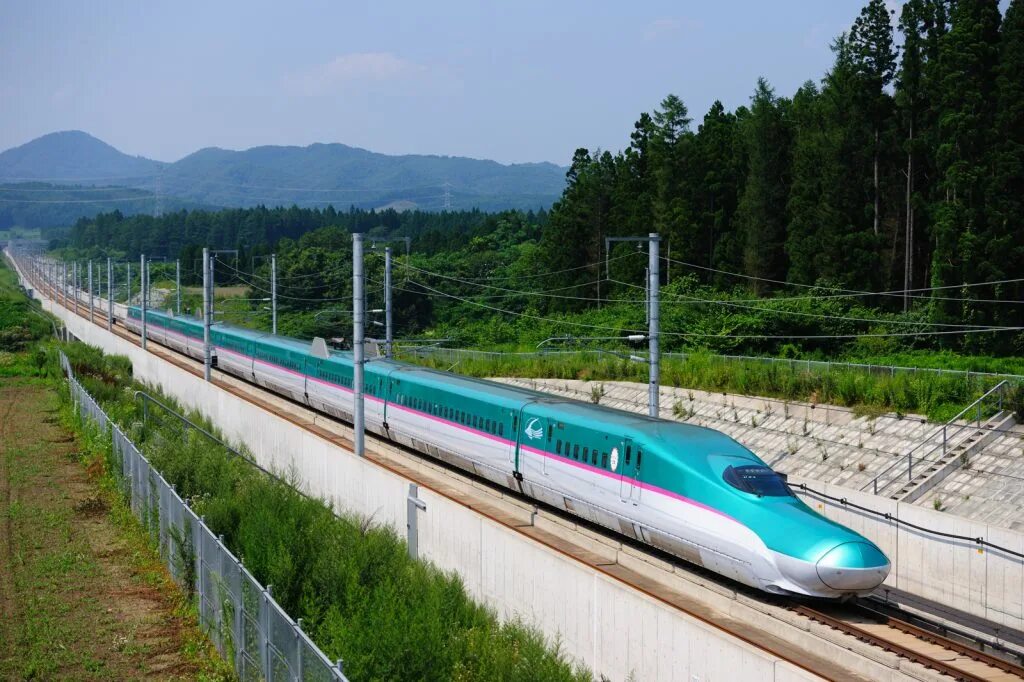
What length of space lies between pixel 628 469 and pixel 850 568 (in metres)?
5.28

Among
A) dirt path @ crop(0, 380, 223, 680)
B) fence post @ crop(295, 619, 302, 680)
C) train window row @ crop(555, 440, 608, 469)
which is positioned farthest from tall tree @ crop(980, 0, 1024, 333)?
fence post @ crop(295, 619, 302, 680)

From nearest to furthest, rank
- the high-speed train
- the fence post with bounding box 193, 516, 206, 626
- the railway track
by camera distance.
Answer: the railway track, the high-speed train, the fence post with bounding box 193, 516, 206, 626

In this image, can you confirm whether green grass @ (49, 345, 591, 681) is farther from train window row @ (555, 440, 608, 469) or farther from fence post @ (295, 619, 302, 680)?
train window row @ (555, 440, 608, 469)

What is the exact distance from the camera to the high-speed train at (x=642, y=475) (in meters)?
17.9

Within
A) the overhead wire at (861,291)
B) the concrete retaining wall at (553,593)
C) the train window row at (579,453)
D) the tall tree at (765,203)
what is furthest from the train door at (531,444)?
the tall tree at (765,203)

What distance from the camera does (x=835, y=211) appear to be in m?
53.7

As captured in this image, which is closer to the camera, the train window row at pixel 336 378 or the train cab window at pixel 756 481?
the train cab window at pixel 756 481

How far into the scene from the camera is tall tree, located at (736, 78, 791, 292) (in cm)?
6100

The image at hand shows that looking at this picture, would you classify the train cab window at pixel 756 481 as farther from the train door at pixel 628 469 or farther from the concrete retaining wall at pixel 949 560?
the concrete retaining wall at pixel 949 560

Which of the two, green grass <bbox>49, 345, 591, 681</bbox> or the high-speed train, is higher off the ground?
the high-speed train

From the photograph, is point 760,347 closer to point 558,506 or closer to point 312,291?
point 558,506

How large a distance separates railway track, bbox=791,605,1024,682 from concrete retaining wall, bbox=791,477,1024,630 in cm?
247

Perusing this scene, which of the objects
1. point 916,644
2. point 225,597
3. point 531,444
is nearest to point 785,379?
point 531,444

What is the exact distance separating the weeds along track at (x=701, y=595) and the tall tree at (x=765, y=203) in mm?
32684
